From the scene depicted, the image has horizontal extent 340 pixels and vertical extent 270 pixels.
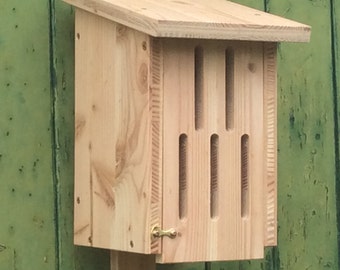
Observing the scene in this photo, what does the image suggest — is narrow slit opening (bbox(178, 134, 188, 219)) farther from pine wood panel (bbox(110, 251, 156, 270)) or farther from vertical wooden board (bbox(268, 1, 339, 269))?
vertical wooden board (bbox(268, 1, 339, 269))

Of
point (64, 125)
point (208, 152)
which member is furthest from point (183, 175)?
point (64, 125)

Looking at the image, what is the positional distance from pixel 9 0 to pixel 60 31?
0.09 meters

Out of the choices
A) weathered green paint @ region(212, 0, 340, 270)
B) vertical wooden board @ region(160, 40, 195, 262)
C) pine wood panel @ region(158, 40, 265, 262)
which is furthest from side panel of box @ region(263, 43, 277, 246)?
weathered green paint @ region(212, 0, 340, 270)

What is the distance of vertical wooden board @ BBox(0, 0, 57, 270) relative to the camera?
1.71 m

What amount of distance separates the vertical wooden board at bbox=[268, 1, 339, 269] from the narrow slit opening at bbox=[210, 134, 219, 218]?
0.99 ft

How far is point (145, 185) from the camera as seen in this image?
1532 millimetres

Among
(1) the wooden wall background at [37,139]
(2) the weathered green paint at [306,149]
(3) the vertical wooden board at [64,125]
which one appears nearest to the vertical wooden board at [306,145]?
(2) the weathered green paint at [306,149]

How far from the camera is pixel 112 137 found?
158cm

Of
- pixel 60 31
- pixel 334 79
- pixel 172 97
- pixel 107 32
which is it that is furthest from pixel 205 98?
pixel 334 79

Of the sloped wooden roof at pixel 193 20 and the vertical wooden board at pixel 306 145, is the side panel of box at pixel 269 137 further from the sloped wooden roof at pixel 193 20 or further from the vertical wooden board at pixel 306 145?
the vertical wooden board at pixel 306 145

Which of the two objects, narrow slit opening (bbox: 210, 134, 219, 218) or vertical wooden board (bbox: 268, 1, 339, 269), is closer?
narrow slit opening (bbox: 210, 134, 219, 218)

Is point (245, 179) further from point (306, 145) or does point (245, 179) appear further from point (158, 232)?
point (306, 145)

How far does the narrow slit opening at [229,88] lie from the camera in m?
1.60

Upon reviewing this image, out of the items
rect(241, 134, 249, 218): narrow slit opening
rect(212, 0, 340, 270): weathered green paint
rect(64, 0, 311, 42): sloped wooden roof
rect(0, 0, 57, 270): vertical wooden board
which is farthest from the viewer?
rect(212, 0, 340, 270): weathered green paint
